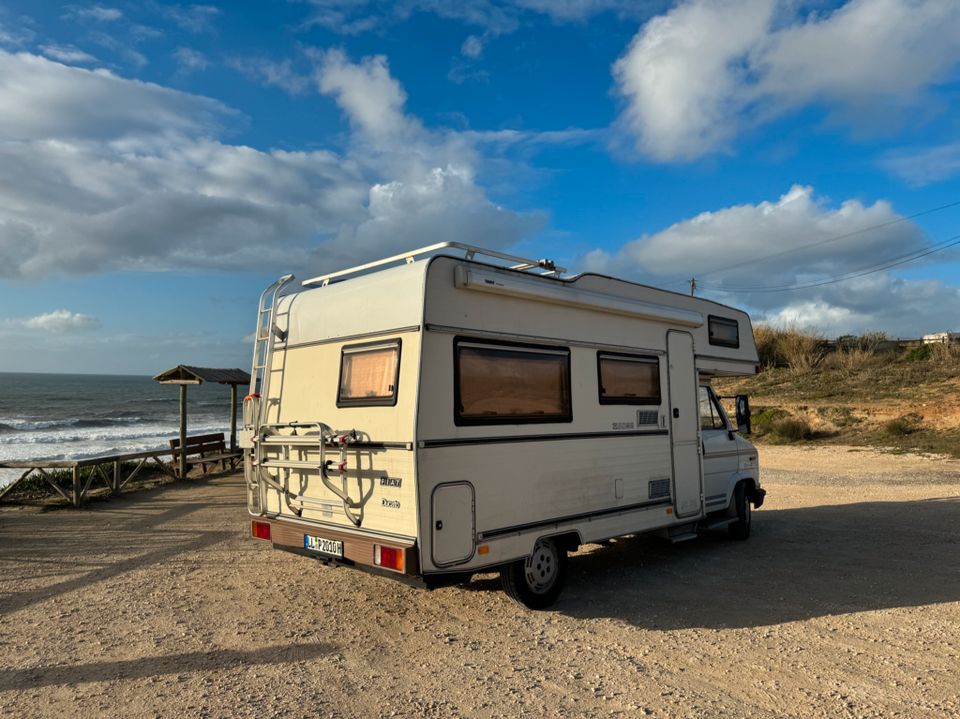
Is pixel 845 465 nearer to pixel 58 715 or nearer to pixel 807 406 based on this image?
pixel 807 406

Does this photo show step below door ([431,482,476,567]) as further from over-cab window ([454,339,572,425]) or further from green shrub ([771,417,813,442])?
green shrub ([771,417,813,442])

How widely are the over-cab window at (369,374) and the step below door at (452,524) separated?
30.4 inches

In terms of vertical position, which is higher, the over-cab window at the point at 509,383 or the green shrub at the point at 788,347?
the green shrub at the point at 788,347

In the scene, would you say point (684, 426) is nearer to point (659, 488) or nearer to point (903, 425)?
point (659, 488)

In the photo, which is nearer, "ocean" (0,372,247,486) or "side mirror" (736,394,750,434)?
"side mirror" (736,394,750,434)

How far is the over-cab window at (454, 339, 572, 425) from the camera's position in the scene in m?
5.27

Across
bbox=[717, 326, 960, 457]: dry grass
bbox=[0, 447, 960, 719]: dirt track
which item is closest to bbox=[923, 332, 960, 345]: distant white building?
bbox=[717, 326, 960, 457]: dry grass

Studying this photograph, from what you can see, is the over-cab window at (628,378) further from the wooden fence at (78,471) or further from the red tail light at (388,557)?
the wooden fence at (78,471)

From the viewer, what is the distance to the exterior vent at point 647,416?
6.76 metres

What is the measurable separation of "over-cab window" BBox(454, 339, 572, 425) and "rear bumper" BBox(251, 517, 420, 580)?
0.99 m

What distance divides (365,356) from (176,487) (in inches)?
347

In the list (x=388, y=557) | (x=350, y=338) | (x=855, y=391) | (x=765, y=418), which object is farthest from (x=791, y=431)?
(x=388, y=557)

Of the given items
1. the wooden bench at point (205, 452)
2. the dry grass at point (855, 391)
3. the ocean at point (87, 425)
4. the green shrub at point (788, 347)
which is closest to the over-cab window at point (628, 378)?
the wooden bench at point (205, 452)

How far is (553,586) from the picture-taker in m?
5.87
